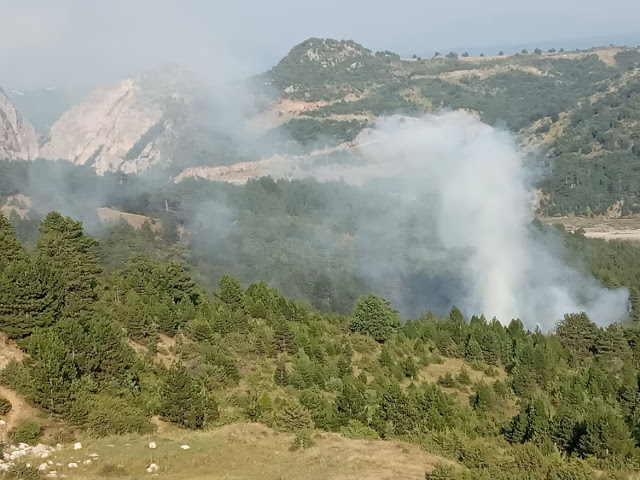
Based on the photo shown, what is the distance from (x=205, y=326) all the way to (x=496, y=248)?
72371 mm

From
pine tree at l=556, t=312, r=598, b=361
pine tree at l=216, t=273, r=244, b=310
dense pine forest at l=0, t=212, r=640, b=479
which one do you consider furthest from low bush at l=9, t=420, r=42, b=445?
pine tree at l=556, t=312, r=598, b=361

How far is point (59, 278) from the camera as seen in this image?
3444 cm

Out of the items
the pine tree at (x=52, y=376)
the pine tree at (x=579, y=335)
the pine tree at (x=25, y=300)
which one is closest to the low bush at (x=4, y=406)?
the pine tree at (x=52, y=376)

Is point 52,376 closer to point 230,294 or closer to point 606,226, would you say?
point 230,294

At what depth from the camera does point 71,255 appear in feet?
128

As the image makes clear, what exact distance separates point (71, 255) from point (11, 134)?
172m

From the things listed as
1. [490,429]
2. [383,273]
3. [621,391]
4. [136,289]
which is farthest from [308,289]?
[490,429]

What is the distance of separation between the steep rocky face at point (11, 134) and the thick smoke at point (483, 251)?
374ft

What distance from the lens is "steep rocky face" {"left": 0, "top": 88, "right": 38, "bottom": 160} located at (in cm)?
18188

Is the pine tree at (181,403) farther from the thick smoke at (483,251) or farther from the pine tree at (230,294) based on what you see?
the thick smoke at (483,251)

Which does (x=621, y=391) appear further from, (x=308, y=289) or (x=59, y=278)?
(x=308, y=289)

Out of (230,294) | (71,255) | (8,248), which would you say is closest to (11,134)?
(230,294)

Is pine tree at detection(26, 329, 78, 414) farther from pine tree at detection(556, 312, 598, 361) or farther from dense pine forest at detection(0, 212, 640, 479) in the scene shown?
pine tree at detection(556, 312, 598, 361)

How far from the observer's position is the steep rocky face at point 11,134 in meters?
182
